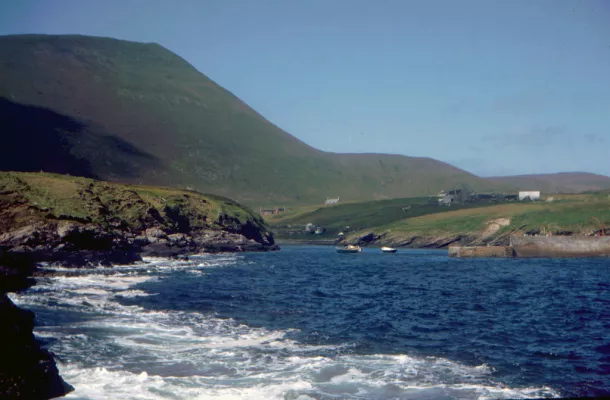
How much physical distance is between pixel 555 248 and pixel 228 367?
91.1m

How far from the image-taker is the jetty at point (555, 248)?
101 meters

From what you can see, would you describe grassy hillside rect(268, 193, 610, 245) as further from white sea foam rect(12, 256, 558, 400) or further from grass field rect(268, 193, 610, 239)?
white sea foam rect(12, 256, 558, 400)

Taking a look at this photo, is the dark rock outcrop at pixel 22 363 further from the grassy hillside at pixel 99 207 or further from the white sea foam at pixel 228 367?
the grassy hillside at pixel 99 207

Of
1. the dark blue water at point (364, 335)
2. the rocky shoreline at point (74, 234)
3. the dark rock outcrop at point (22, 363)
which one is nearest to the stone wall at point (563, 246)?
the dark blue water at point (364, 335)

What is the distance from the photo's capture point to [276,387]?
770 inches

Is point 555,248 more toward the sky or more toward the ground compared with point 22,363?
more toward the ground

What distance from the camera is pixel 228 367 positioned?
22547 millimetres

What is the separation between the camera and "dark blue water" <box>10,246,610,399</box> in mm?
20250

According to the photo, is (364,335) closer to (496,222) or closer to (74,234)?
(74,234)

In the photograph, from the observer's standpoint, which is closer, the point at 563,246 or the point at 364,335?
the point at 364,335

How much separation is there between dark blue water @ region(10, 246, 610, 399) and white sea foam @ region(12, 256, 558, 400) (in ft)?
0.22

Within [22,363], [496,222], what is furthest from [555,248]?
[22,363]

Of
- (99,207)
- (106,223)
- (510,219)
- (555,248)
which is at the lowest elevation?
(555,248)

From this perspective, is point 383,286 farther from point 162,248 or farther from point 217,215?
point 217,215
